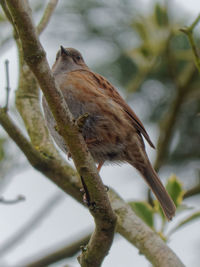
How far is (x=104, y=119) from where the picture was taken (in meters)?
4.46

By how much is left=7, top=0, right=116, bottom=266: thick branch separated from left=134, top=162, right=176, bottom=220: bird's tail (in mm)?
1677

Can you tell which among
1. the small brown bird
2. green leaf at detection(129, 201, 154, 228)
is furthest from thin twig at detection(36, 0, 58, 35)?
green leaf at detection(129, 201, 154, 228)

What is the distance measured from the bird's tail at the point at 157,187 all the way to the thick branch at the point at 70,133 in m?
1.68

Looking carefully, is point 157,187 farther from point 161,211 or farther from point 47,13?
point 47,13

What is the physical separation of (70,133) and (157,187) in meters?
2.19

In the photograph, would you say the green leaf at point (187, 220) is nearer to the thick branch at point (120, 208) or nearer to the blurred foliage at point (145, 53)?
the thick branch at point (120, 208)

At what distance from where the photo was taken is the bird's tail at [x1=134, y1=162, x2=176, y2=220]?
15.9ft

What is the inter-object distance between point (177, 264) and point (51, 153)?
1.53m

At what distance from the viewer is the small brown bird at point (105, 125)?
173 inches

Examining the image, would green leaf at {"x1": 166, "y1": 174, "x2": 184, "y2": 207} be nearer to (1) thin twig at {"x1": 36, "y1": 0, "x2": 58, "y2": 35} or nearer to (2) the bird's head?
(2) the bird's head

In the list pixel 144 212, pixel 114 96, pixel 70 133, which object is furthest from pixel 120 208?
pixel 70 133

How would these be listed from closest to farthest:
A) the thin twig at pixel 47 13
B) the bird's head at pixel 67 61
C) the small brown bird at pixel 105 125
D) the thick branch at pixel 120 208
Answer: the thick branch at pixel 120 208 < the small brown bird at pixel 105 125 < the thin twig at pixel 47 13 < the bird's head at pixel 67 61

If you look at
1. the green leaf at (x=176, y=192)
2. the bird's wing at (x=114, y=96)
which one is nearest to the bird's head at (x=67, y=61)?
the bird's wing at (x=114, y=96)

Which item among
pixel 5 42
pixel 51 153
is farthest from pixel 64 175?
pixel 5 42
